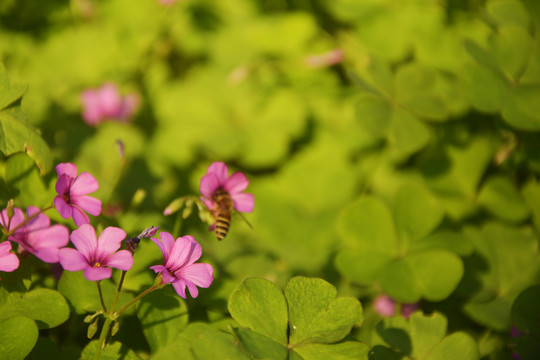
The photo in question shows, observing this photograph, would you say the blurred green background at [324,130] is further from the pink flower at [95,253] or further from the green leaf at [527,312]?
the pink flower at [95,253]

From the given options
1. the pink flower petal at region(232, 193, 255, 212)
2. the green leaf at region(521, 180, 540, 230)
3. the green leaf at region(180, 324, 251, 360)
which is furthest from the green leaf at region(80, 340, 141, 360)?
the green leaf at region(521, 180, 540, 230)

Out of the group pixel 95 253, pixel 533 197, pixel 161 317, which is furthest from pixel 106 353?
pixel 533 197

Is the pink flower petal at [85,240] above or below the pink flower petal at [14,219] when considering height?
above

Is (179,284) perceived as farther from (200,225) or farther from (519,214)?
(519,214)

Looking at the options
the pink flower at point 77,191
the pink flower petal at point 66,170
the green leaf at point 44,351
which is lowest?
the green leaf at point 44,351

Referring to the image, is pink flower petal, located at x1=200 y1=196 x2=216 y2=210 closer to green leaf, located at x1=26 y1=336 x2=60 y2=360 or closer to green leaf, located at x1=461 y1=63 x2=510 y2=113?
green leaf, located at x1=26 y1=336 x2=60 y2=360

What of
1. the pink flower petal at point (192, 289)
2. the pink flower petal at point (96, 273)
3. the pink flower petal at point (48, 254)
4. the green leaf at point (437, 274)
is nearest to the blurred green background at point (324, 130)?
the green leaf at point (437, 274)

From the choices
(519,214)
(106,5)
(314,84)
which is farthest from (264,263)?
(106,5)

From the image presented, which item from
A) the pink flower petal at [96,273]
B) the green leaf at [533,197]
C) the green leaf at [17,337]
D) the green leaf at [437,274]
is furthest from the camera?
the green leaf at [533,197]
